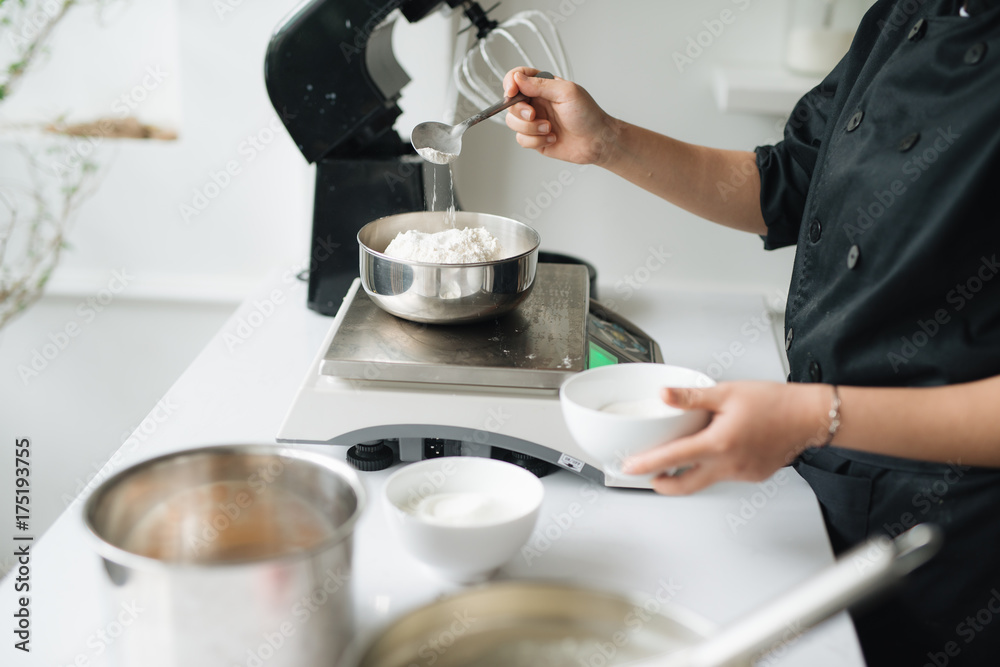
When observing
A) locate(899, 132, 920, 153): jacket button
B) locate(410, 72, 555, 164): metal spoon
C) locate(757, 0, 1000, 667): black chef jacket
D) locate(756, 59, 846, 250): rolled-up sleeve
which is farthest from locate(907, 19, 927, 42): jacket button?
locate(410, 72, 555, 164): metal spoon

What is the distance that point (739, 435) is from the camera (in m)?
0.74

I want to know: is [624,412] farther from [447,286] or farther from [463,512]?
Result: [447,286]

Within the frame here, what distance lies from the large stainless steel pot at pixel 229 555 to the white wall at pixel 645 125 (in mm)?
1125

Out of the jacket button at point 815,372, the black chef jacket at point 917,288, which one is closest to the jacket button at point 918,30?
the black chef jacket at point 917,288

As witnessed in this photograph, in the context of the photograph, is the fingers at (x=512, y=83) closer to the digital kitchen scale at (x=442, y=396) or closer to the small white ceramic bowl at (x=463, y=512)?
the digital kitchen scale at (x=442, y=396)

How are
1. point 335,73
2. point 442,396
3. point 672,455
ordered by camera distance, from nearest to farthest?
point 672,455 → point 442,396 → point 335,73

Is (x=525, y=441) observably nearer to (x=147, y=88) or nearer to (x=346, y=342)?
(x=346, y=342)

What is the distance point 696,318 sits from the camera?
5.31ft

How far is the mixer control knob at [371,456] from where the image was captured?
1.02 m

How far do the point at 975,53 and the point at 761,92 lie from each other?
77 centimetres

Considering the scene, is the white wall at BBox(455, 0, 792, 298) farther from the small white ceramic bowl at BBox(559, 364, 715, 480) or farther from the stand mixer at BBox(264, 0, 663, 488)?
the small white ceramic bowl at BBox(559, 364, 715, 480)

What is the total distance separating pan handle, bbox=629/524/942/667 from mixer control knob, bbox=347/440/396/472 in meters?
0.59

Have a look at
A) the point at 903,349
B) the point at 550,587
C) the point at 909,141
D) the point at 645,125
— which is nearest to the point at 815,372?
the point at 903,349

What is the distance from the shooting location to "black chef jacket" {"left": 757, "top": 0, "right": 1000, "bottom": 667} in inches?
33.3
